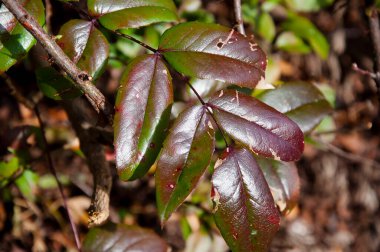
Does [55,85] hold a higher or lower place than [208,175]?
higher

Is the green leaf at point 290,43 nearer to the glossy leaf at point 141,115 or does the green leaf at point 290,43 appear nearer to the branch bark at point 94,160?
the branch bark at point 94,160

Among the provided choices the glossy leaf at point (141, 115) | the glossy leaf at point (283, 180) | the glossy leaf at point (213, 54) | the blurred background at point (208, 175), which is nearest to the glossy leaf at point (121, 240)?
the blurred background at point (208, 175)

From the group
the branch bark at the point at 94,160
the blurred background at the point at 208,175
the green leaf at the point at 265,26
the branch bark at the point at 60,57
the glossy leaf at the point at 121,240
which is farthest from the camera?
the green leaf at the point at 265,26

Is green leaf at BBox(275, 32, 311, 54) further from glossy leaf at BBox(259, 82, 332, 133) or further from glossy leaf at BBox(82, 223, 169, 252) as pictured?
glossy leaf at BBox(82, 223, 169, 252)

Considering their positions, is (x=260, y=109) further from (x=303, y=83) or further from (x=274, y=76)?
(x=274, y=76)

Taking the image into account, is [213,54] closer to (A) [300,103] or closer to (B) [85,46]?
(B) [85,46]

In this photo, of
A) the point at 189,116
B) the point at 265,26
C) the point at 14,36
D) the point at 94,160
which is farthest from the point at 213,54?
the point at 265,26

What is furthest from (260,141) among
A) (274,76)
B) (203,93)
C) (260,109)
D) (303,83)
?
(274,76)
